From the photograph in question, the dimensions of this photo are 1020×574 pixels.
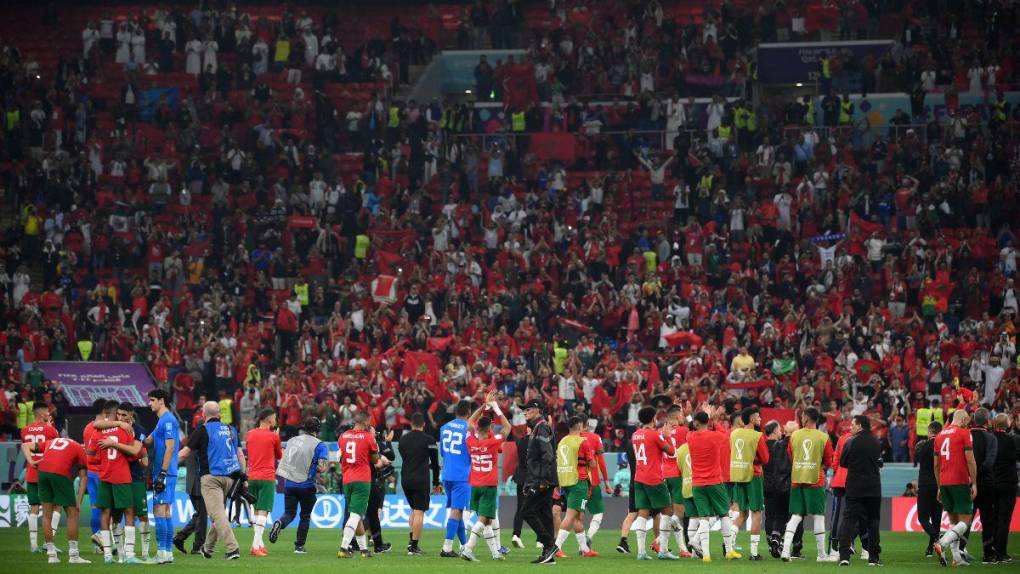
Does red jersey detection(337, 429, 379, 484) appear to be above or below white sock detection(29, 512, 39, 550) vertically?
above

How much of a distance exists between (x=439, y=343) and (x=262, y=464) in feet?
53.4

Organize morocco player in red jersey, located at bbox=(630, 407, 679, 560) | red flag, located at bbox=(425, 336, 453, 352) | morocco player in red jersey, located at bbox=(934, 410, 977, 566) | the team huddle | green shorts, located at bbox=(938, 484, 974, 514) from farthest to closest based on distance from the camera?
red flag, located at bbox=(425, 336, 453, 352) < morocco player in red jersey, located at bbox=(630, 407, 679, 560) < green shorts, located at bbox=(938, 484, 974, 514) < morocco player in red jersey, located at bbox=(934, 410, 977, 566) < the team huddle

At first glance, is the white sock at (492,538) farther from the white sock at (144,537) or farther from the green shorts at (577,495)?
the white sock at (144,537)

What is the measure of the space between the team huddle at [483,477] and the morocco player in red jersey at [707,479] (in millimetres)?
20

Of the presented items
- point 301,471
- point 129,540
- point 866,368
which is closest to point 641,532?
point 301,471

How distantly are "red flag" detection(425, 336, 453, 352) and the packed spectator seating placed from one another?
5 centimetres

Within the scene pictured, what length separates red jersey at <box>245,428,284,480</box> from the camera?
2336 centimetres

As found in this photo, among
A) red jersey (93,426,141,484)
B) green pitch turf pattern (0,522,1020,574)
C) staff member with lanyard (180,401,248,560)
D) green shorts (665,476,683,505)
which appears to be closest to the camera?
green pitch turf pattern (0,522,1020,574)

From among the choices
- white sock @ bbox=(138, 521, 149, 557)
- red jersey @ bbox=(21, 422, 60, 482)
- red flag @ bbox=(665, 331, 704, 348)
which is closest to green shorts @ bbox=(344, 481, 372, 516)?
white sock @ bbox=(138, 521, 149, 557)

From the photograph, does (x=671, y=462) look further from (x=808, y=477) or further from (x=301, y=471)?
(x=301, y=471)

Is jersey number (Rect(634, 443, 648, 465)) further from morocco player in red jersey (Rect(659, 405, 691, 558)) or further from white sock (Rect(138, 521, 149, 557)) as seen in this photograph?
white sock (Rect(138, 521, 149, 557))

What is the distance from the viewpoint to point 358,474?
2320cm

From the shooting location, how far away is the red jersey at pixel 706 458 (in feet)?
72.2

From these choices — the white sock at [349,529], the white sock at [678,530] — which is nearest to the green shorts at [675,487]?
the white sock at [678,530]
